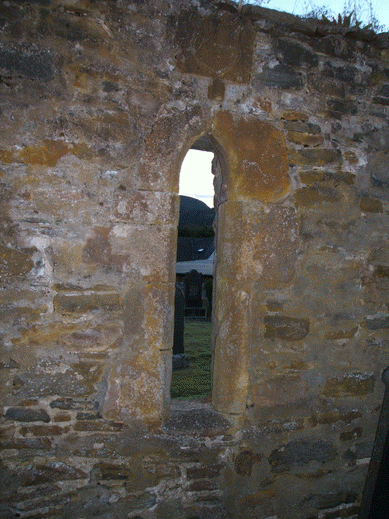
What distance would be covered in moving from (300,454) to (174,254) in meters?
1.71

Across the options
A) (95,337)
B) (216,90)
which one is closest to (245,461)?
(95,337)

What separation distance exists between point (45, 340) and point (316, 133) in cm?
228

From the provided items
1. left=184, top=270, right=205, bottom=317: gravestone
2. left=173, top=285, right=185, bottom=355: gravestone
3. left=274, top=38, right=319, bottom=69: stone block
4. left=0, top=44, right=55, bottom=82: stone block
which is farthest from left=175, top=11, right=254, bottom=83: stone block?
left=184, top=270, right=205, bottom=317: gravestone

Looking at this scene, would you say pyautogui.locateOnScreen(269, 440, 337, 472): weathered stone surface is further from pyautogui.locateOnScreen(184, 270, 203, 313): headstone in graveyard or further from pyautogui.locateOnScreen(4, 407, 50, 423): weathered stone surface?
pyautogui.locateOnScreen(184, 270, 203, 313): headstone in graveyard

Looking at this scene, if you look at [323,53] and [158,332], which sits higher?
[323,53]

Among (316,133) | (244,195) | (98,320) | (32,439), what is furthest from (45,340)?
(316,133)

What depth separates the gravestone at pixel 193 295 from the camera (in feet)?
37.0

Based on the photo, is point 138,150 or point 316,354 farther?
point 316,354

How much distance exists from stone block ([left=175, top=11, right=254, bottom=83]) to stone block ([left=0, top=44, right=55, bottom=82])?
0.79 m

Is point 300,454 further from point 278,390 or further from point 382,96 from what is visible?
point 382,96

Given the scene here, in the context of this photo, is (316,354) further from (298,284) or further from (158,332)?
(158,332)

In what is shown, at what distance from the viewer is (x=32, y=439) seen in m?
2.25

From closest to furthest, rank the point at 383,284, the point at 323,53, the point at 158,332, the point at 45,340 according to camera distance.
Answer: the point at 45,340 → the point at 158,332 → the point at 323,53 → the point at 383,284

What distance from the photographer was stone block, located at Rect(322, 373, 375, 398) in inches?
106
